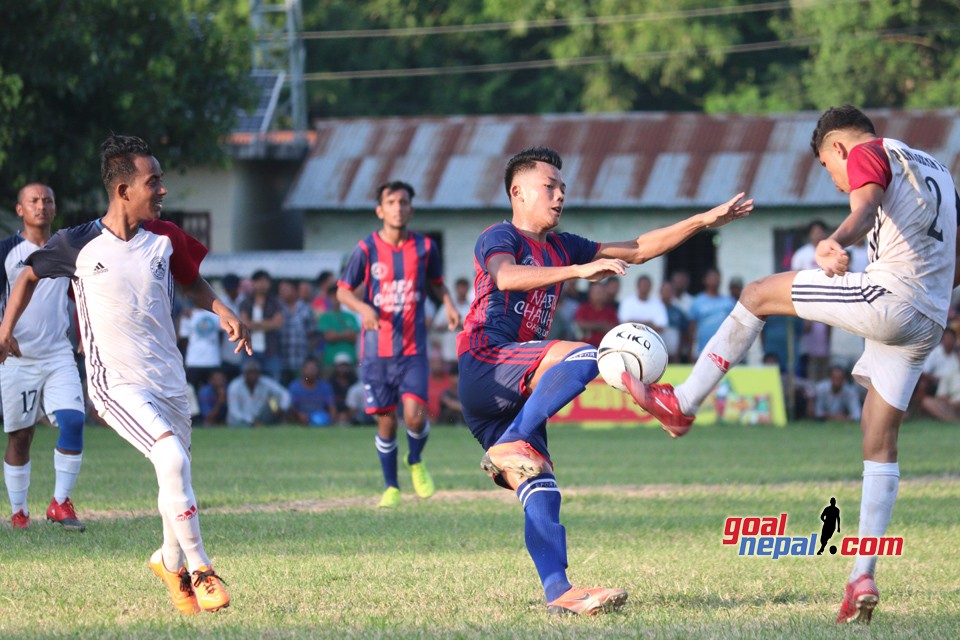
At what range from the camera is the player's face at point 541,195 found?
21.9 ft

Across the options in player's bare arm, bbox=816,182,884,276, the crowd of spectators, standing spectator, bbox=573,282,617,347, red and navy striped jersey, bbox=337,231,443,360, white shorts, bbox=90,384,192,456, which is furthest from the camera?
the crowd of spectators

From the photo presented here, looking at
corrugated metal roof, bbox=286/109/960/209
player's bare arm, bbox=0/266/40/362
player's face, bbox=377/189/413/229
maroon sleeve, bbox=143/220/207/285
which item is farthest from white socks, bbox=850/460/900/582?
corrugated metal roof, bbox=286/109/960/209

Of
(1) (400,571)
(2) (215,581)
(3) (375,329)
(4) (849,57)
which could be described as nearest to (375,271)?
(3) (375,329)

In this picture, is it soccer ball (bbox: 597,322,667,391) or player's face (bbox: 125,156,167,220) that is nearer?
soccer ball (bbox: 597,322,667,391)

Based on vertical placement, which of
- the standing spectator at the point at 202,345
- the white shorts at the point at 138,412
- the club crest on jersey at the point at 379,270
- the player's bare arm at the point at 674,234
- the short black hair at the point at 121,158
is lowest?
the standing spectator at the point at 202,345

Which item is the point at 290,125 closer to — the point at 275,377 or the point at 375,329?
the point at 275,377

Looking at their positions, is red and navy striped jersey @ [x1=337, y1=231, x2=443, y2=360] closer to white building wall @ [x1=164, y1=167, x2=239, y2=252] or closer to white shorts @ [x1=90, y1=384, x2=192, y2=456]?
white shorts @ [x1=90, y1=384, x2=192, y2=456]

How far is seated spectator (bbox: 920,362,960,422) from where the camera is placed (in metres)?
20.1

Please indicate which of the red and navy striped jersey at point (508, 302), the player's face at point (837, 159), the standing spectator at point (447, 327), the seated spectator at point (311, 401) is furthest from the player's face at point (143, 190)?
the seated spectator at point (311, 401)

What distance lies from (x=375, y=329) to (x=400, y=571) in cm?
415

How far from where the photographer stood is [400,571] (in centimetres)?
749

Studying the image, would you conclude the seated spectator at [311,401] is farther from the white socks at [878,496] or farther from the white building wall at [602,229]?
the white socks at [878,496]

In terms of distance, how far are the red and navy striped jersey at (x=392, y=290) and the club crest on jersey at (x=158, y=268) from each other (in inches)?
195

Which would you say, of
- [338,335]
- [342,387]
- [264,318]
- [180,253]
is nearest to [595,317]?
[338,335]
